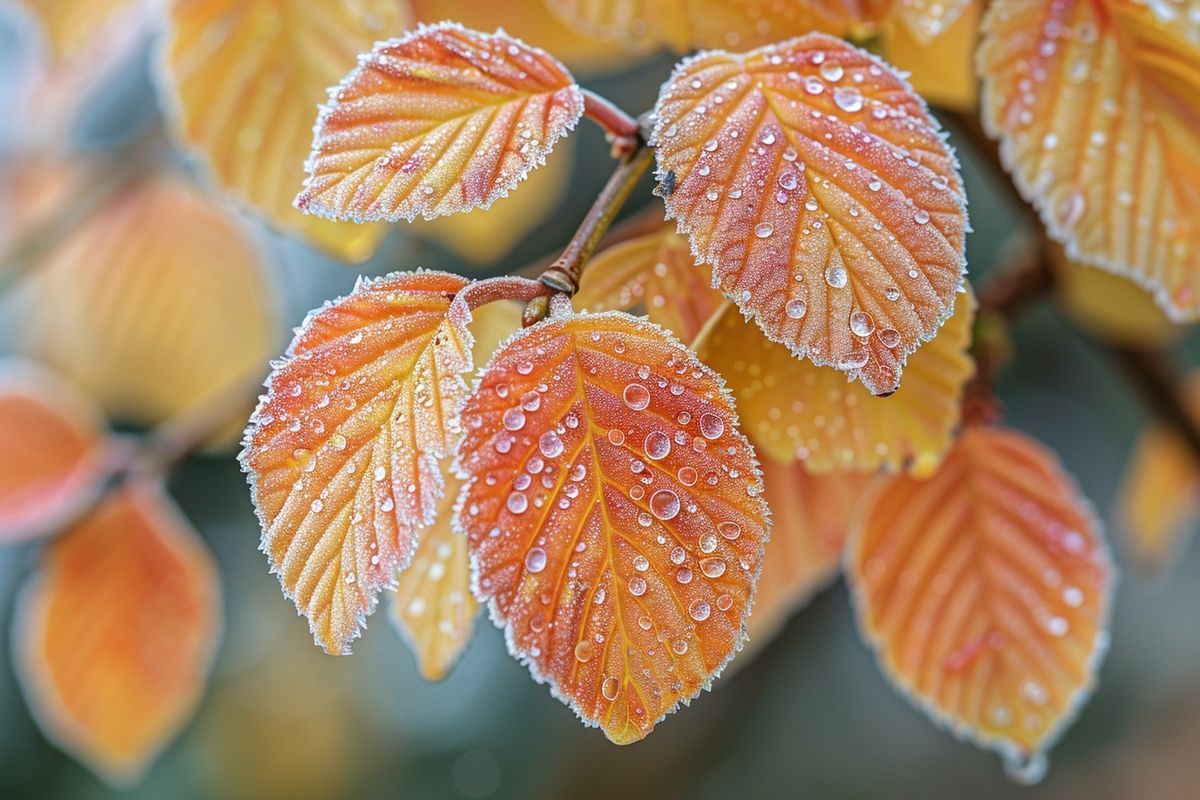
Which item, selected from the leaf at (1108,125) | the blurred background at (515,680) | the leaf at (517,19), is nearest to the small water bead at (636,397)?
the leaf at (1108,125)

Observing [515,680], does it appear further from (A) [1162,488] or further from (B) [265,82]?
(B) [265,82]

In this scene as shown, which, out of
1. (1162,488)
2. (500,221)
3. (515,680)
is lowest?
(515,680)

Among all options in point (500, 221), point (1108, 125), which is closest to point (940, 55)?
point (1108, 125)

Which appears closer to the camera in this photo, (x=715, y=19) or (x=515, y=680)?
(x=715, y=19)

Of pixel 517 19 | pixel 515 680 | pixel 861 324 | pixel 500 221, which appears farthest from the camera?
pixel 515 680

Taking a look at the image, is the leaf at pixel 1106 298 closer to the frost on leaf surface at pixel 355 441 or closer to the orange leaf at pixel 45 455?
the frost on leaf surface at pixel 355 441

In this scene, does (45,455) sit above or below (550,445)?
below

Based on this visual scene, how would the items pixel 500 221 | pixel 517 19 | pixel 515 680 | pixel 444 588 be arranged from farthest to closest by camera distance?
pixel 515 680 → pixel 500 221 → pixel 517 19 → pixel 444 588

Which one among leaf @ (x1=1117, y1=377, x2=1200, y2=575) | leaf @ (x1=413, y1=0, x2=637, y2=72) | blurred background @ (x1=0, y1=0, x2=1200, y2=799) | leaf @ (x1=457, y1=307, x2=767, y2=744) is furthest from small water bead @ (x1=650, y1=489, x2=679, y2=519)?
blurred background @ (x1=0, y1=0, x2=1200, y2=799)
